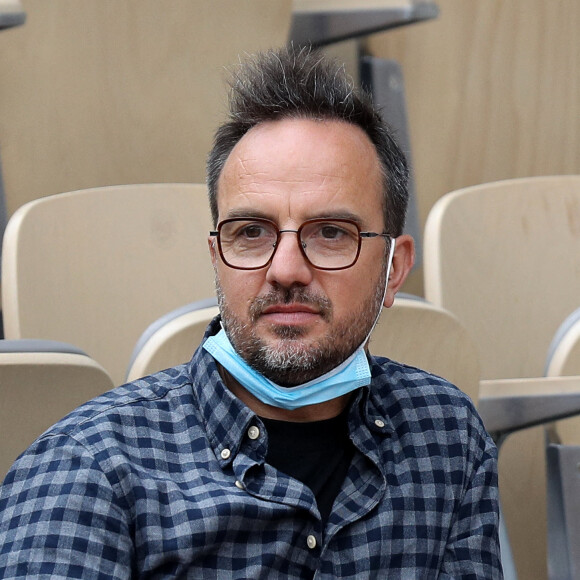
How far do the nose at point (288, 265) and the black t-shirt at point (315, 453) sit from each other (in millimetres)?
89

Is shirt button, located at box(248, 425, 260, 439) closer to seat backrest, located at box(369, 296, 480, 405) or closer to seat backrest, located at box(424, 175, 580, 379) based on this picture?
seat backrest, located at box(369, 296, 480, 405)

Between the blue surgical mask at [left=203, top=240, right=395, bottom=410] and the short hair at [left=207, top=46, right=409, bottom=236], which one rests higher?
the short hair at [left=207, top=46, right=409, bottom=236]

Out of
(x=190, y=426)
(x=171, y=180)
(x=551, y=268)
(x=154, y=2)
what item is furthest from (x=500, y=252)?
(x=190, y=426)

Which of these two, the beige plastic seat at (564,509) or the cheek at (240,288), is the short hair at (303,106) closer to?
the cheek at (240,288)

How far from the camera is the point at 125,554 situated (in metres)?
0.53

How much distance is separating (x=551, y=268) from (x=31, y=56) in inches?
26.3

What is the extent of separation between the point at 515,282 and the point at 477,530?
0.67m

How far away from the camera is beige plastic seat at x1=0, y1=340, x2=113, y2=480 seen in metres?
0.68

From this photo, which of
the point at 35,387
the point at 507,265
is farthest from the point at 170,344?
the point at 507,265

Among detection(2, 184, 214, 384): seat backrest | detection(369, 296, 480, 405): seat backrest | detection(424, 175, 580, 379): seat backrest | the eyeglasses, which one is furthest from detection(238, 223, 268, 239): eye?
detection(424, 175, 580, 379): seat backrest

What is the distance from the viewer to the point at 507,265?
1285 mm

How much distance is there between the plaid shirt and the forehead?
103 mm

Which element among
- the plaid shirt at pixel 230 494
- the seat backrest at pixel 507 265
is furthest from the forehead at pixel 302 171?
the seat backrest at pixel 507 265

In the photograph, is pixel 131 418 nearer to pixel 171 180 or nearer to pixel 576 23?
pixel 171 180
